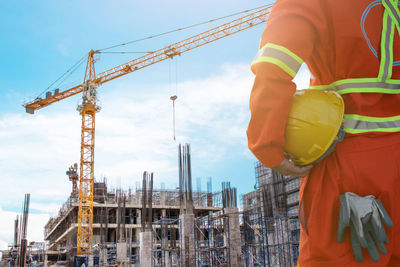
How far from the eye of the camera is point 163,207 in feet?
131

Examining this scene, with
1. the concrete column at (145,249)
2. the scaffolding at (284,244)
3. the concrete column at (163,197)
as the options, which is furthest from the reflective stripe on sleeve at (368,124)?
the concrete column at (163,197)

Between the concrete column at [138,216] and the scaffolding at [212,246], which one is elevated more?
the concrete column at [138,216]

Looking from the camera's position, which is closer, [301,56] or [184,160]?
[301,56]

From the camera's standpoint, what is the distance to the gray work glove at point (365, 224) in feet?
4.71

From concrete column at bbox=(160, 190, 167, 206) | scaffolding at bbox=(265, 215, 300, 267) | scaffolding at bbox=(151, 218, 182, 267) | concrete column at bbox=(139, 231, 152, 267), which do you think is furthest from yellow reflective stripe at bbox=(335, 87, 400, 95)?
concrete column at bbox=(160, 190, 167, 206)

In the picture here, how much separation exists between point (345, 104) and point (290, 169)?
37 cm

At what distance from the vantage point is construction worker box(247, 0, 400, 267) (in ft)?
4.83

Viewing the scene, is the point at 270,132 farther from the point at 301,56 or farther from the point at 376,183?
the point at 376,183

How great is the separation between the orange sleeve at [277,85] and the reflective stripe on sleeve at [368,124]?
30cm

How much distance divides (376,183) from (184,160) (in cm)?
1825

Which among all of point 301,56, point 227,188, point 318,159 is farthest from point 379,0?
point 227,188

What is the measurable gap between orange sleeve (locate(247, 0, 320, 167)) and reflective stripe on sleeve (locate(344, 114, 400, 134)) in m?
0.30

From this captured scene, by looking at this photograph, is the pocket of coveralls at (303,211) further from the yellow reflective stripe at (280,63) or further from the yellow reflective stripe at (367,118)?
the yellow reflective stripe at (280,63)

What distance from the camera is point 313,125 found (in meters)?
1.50
